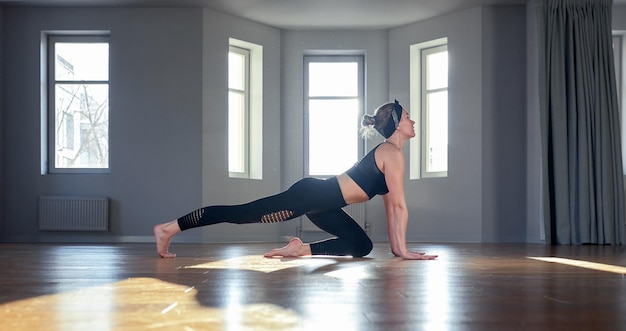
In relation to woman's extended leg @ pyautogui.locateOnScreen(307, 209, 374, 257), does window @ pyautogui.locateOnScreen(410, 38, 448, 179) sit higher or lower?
higher

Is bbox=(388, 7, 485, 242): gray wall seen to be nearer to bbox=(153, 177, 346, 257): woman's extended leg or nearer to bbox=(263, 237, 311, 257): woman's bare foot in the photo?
bbox=(263, 237, 311, 257): woman's bare foot

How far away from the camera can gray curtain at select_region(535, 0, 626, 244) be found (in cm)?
718

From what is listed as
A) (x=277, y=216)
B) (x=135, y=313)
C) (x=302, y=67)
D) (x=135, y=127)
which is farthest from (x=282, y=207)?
(x=302, y=67)

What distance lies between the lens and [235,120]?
879 cm

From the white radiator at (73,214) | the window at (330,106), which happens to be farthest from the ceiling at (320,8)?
the white radiator at (73,214)

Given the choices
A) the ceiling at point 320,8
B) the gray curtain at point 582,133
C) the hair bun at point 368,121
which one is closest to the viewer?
the hair bun at point 368,121

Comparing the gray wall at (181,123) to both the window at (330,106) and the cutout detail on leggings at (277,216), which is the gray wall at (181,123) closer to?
the window at (330,106)

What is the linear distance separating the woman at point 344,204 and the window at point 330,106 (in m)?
4.92

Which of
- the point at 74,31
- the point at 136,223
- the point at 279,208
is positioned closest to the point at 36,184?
the point at 136,223

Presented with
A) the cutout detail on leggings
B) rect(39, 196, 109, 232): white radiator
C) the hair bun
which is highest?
the hair bun

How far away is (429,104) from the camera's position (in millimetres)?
8711

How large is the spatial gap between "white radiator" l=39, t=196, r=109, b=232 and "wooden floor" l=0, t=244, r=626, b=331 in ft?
15.7

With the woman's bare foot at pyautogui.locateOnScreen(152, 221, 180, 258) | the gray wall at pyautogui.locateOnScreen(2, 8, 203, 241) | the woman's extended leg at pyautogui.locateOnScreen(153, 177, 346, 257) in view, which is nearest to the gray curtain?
the gray wall at pyautogui.locateOnScreen(2, 8, 203, 241)

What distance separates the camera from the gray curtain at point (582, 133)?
23.5 feet
